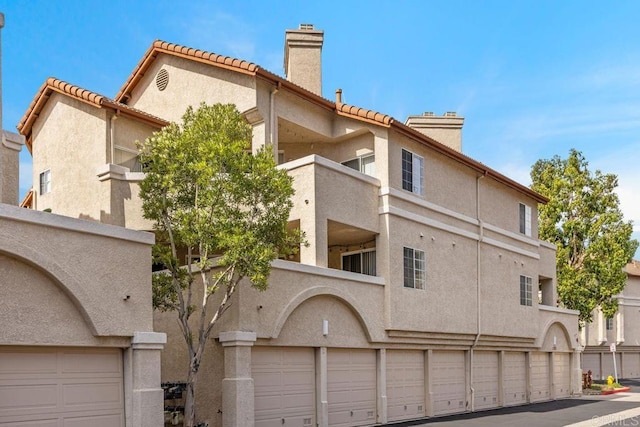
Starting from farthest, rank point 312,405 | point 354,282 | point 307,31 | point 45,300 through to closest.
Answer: point 307,31 < point 354,282 < point 312,405 < point 45,300

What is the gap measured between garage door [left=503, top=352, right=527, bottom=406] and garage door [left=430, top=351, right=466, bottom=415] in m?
4.21

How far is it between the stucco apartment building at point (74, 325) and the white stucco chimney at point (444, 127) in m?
22.1

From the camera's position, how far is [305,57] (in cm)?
2888

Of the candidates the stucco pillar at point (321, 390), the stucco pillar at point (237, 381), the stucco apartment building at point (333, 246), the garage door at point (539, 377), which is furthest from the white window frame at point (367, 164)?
the garage door at point (539, 377)

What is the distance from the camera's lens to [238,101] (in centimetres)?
2386

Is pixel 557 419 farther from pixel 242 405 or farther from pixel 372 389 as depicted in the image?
pixel 242 405

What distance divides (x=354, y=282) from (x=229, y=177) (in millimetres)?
7122

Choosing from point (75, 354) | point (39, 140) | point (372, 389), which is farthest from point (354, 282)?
point (39, 140)

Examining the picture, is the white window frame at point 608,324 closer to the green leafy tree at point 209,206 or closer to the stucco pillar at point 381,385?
the stucco pillar at point 381,385

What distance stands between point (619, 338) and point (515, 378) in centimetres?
2791

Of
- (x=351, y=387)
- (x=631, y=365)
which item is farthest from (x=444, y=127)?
(x=631, y=365)

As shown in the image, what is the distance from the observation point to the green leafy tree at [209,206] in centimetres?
1684

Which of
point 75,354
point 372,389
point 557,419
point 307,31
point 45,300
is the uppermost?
point 307,31

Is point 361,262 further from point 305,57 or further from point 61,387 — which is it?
point 61,387
